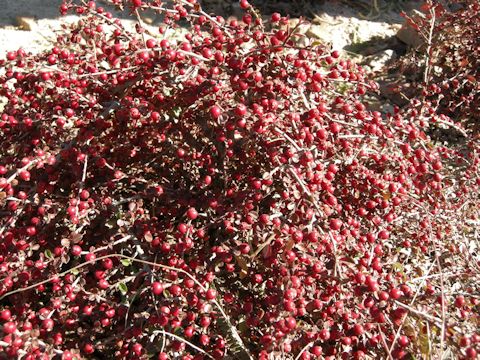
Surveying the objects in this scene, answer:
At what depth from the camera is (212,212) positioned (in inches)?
90.0

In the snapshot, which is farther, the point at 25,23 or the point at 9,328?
the point at 25,23

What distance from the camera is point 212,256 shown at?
2102mm

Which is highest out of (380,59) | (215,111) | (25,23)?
(215,111)

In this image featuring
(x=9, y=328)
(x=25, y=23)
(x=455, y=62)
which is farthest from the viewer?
(x=25, y=23)

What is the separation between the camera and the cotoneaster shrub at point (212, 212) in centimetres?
185

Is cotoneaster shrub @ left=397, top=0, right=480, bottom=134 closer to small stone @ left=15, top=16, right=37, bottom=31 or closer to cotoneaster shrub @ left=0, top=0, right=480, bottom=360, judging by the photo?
cotoneaster shrub @ left=0, top=0, right=480, bottom=360

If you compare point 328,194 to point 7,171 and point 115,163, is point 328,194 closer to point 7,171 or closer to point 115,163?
point 115,163

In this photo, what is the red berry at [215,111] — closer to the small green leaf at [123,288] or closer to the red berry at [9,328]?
the small green leaf at [123,288]

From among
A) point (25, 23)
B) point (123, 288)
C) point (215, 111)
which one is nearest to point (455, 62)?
point (215, 111)

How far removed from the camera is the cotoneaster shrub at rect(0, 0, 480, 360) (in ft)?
6.07

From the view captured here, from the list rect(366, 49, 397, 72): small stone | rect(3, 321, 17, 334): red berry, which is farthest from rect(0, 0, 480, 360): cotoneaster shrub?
rect(366, 49, 397, 72): small stone

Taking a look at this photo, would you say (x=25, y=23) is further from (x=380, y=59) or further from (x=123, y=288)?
(x=123, y=288)

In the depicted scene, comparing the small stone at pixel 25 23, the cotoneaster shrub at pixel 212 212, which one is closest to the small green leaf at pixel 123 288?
the cotoneaster shrub at pixel 212 212

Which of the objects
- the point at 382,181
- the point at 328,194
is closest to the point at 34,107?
the point at 328,194
